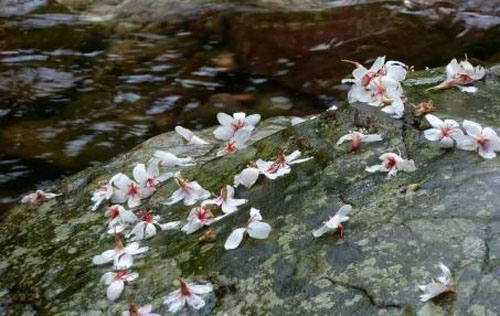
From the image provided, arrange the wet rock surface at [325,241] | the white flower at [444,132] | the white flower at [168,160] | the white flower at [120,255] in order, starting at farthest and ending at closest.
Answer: the white flower at [168,160] → the white flower at [120,255] → the white flower at [444,132] → the wet rock surface at [325,241]

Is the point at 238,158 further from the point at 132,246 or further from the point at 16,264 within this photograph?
the point at 16,264

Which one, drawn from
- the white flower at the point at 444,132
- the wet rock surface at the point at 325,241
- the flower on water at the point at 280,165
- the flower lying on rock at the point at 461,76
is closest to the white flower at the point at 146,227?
the wet rock surface at the point at 325,241

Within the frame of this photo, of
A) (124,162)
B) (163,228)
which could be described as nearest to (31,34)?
(124,162)

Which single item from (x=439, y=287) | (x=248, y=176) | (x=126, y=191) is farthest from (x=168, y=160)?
(x=439, y=287)

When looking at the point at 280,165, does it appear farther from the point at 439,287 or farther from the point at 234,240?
the point at 439,287

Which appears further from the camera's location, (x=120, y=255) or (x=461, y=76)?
(x=461, y=76)

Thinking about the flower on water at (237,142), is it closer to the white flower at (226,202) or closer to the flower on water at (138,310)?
the white flower at (226,202)
